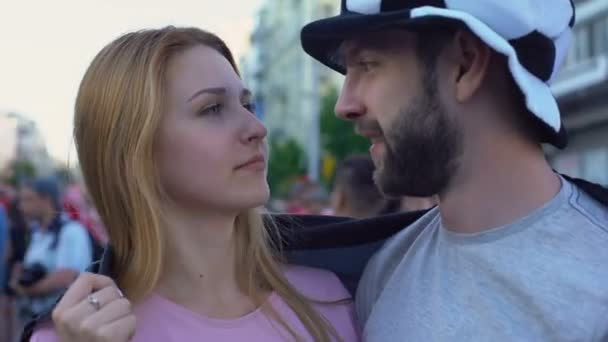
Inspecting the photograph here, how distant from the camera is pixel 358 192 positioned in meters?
5.79

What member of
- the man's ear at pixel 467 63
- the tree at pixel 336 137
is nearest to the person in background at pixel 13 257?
the man's ear at pixel 467 63

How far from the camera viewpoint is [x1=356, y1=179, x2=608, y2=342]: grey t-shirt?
188cm

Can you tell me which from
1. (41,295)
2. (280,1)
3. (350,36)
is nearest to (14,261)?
(41,295)

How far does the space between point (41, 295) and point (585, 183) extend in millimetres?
4877

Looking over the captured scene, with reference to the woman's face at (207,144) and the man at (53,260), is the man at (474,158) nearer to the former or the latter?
the woman's face at (207,144)

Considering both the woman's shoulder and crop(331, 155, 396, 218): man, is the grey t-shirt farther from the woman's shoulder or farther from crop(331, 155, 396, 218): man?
crop(331, 155, 396, 218): man

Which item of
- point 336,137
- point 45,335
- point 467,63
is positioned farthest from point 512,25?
point 336,137

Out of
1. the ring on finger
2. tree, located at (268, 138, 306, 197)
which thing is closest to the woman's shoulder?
the ring on finger

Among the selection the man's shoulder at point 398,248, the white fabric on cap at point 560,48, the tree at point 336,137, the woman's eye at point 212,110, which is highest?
the white fabric on cap at point 560,48

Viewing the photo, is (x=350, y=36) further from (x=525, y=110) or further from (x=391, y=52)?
(x=525, y=110)

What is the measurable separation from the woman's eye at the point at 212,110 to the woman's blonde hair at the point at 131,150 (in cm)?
12

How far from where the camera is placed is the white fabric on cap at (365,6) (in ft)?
6.99

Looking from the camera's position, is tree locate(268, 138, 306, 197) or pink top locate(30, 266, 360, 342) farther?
tree locate(268, 138, 306, 197)

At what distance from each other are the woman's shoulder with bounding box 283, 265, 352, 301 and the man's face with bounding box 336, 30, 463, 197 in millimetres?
583
